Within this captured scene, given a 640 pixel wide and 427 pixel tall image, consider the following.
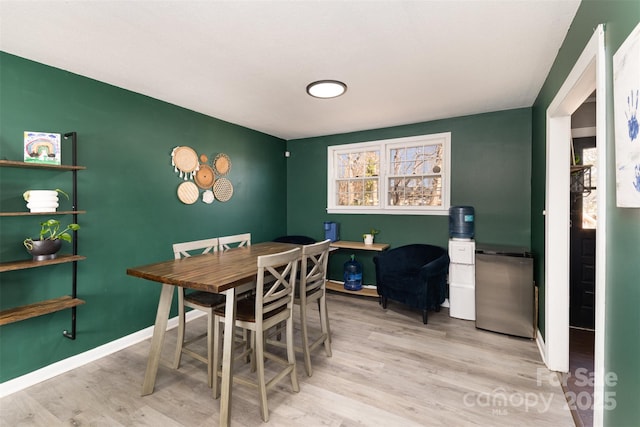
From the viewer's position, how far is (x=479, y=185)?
3637 mm

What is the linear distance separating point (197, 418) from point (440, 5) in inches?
116

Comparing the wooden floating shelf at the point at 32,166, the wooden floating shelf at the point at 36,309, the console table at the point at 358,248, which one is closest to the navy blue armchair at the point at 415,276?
the console table at the point at 358,248

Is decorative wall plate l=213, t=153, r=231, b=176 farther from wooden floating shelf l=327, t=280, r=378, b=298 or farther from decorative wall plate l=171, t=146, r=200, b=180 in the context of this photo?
wooden floating shelf l=327, t=280, r=378, b=298

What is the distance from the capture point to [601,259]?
1307 millimetres

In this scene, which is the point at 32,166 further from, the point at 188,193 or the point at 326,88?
the point at 326,88

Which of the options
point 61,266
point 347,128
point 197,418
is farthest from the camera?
point 347,128

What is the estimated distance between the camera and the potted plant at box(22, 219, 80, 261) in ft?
6.71

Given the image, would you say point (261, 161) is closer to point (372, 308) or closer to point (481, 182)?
point (372, 308)

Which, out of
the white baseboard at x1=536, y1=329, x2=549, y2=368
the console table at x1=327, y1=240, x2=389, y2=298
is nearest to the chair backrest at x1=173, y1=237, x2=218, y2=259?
the console table at x1=327, y1=240, x2=389, y2=298

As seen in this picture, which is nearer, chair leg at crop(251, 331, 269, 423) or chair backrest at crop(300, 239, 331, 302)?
chair leg at crop(251, 331, 269, 423)

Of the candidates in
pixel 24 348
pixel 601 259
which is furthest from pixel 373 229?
pixel 24 348

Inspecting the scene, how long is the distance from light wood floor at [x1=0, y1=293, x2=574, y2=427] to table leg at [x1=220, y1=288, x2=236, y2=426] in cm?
16

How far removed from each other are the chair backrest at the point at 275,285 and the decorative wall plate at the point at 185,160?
2030 mm

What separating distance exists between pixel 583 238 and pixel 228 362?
367cm
